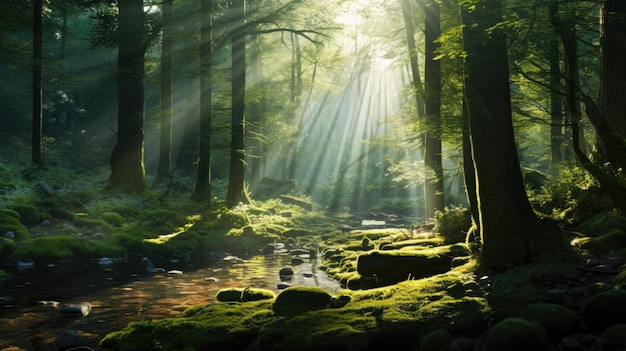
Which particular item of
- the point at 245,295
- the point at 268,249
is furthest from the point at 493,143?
the point at 268,249

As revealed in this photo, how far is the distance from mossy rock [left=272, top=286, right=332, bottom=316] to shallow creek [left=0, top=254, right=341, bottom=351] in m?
1.68

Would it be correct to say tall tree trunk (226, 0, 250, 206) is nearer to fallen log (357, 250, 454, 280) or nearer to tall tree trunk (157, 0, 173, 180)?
tall tree trunk (157, 0, 173, 180)

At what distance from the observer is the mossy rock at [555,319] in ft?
17.8

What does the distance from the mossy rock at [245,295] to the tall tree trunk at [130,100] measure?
11369 millimetres

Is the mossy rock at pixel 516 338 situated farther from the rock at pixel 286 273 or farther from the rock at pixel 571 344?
the rock at pixel 286 273

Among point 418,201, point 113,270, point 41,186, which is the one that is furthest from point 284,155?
point 113,270

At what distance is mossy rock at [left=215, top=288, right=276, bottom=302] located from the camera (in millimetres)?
7984

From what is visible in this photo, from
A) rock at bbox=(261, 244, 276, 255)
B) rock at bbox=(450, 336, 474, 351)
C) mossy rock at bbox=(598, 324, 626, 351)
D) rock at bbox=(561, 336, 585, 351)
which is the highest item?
→ mossy rock at bbox=(598, 324, 626, 351)

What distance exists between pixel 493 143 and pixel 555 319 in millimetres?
3184

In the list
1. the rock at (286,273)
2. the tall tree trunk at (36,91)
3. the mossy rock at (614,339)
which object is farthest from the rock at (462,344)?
the tall tree trunk at (36,91)

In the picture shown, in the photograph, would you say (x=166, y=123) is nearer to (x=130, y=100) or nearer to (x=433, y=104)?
(x=130, y=100)

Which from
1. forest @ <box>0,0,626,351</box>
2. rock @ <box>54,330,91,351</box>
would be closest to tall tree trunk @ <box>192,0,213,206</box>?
forest @ <box>0,0,626,351</box>

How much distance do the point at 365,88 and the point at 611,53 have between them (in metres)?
46.0

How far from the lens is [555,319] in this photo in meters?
5.50
